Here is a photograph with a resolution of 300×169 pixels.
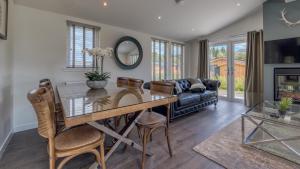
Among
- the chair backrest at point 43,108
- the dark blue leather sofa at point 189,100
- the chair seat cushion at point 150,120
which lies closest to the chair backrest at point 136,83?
the chair seat cushion at point 150,120

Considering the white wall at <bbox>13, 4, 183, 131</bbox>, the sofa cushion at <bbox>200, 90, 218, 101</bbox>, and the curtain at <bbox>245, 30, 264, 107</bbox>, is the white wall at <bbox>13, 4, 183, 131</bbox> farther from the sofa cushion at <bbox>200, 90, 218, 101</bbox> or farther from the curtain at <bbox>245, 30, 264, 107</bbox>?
the curtain at <bbox>245, 30, 264, 107</bbox>

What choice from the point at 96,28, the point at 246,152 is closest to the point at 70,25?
the point at 96,28

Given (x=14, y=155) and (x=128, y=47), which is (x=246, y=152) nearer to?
(x=14, y=155)

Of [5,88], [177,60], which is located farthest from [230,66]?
[5,88]

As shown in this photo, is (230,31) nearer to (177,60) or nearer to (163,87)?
(177,60)

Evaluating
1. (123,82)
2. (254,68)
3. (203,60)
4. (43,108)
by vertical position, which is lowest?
(43,108)

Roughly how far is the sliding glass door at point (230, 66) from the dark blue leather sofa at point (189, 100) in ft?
4.18

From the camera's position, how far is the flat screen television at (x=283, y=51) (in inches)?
144

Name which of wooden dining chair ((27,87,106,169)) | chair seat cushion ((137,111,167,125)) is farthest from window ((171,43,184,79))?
wooden dining chair ((27,87,106,169))

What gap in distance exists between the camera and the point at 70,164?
1846 millimetres

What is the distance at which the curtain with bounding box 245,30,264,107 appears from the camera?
4594 millimetres

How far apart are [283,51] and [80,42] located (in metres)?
4.98

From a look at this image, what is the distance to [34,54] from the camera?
289 centimetres

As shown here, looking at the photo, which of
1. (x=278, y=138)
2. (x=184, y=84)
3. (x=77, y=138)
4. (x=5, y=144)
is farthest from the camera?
(x=184, y=84)
